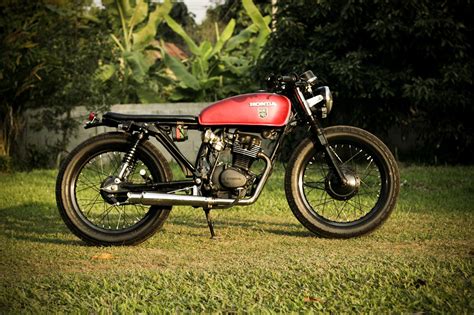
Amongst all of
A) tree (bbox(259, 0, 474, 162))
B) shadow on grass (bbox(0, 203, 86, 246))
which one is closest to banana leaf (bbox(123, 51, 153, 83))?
tree (bbox(259, 0, 474, 162))

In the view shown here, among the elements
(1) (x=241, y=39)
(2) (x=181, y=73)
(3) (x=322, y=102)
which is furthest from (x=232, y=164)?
(1) (x=241, y=39)

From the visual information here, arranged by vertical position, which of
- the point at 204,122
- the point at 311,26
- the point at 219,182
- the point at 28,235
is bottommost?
the point at 28,235

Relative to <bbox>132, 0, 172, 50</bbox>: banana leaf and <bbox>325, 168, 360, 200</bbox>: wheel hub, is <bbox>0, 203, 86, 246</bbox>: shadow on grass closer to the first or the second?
<bbox>325, 168, 360, 200</bbox>: wheel hub

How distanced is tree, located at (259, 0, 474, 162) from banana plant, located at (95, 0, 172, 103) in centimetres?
330

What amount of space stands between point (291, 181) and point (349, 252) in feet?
2.87

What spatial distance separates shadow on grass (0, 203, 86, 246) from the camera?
246 inches

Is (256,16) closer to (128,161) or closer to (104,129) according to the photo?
(104,129)

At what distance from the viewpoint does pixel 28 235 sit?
6.38m

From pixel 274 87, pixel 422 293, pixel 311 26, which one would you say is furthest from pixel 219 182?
pixel 311 26

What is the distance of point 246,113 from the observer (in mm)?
5793

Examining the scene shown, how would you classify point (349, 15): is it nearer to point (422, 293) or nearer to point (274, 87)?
point (274, 87)

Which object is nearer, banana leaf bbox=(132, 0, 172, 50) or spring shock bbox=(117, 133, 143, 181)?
spring shock bbox=(117, 133, 143, 181)

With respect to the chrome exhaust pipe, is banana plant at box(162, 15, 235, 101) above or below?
above

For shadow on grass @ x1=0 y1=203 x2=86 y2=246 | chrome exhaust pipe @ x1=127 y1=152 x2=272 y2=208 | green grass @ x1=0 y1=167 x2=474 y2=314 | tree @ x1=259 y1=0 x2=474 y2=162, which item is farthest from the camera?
tree @ x1=259 y1=0 x2=474 y2=162
